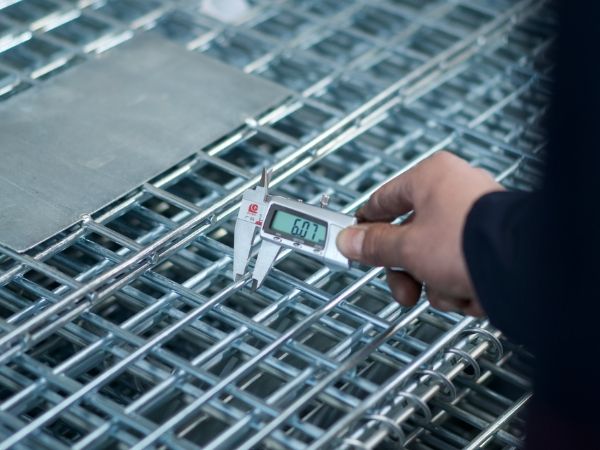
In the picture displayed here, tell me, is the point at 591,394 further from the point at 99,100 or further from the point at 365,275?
the point at 99,100

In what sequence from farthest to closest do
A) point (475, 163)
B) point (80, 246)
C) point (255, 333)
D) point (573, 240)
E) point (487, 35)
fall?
point (487, 35), point (475, 163), point (80, 246), point (255, 333), point (573, 240)

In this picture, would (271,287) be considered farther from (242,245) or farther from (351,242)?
(351,242)

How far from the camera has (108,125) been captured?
2.33m

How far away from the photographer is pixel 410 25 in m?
2.84

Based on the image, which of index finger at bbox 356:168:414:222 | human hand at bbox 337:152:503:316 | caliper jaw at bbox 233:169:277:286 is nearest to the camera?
human hand at bbox 337:152:503:316

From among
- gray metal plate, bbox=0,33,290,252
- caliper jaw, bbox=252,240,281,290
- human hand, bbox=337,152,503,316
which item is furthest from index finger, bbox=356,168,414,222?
gray metal plate, bbox=0,33,290,252

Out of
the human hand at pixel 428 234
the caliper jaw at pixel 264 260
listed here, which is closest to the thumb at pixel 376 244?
the human hand at pixel 428 234

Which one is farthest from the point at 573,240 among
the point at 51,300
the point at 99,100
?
the point at 99,100

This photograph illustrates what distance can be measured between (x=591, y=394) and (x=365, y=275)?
2.52ft

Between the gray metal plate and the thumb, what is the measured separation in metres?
0.57

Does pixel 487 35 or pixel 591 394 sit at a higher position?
pixel 591 394

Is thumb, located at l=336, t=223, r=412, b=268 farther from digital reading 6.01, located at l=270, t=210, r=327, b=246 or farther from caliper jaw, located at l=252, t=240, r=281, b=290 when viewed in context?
caliper jaw, located at l=252, t=240, r=281, b=290

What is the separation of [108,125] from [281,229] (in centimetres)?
66

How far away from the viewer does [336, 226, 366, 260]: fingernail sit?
175cm
